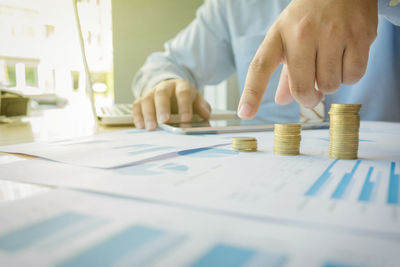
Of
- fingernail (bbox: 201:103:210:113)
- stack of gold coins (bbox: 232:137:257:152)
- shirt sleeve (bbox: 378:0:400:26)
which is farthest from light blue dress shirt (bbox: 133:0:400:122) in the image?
stack of gold coins (bbox: 232:137:257:152)

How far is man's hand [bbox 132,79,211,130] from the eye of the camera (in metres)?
0.90

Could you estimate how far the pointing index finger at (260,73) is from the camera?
0.59 m

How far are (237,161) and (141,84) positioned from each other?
3.45 feet

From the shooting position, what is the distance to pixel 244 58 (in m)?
1.66

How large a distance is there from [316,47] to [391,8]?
42cm

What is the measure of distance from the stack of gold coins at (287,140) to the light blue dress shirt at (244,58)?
806 mm

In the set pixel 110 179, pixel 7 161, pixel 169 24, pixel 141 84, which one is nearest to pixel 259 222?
pixel 110 179

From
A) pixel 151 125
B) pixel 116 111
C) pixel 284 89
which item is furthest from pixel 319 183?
pixel 116 111

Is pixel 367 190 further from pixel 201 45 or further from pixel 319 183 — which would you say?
pixel 201 45

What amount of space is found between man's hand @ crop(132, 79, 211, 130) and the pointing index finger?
33cm

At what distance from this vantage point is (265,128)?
76 centimetres

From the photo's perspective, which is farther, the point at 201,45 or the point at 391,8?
the point at 201,45

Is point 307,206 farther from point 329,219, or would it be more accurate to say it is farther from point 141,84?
point 141,84

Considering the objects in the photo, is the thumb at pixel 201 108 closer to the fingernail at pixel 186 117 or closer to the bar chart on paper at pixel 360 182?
the fingernail at pixel 186 117
